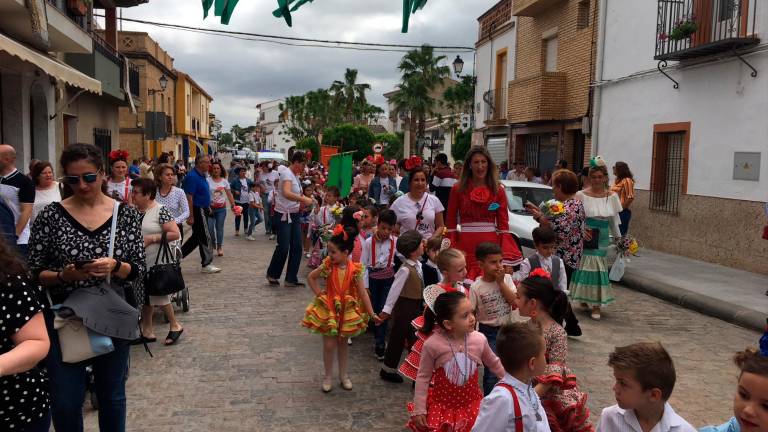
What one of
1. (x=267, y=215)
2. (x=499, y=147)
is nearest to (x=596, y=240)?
(x=267, y=215)

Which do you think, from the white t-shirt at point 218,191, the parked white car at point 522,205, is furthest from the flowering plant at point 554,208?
the white t-shirt at point 218,191

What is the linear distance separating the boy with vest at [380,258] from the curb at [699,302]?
451 centimetres

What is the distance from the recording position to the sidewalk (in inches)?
320

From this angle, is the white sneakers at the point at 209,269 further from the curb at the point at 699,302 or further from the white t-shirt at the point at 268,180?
the curb at the point at 699,302

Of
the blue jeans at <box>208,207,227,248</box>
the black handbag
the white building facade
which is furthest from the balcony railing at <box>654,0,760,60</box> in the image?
the black handbag

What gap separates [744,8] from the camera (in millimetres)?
11297

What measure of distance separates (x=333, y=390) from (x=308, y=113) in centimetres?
8390

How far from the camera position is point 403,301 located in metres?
5.36

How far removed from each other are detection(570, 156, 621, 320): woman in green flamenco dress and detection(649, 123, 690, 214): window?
21.0ft

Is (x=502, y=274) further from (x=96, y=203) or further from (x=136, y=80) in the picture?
→ (x=136, y=80)

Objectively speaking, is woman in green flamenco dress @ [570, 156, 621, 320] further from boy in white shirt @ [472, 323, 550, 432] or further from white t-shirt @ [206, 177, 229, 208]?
white t-shirt @ [206, 177, 229, 208]

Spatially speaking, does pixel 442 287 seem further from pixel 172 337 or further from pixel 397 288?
pixel 172 337

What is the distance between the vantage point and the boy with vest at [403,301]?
530cm

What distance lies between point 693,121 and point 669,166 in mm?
1319
